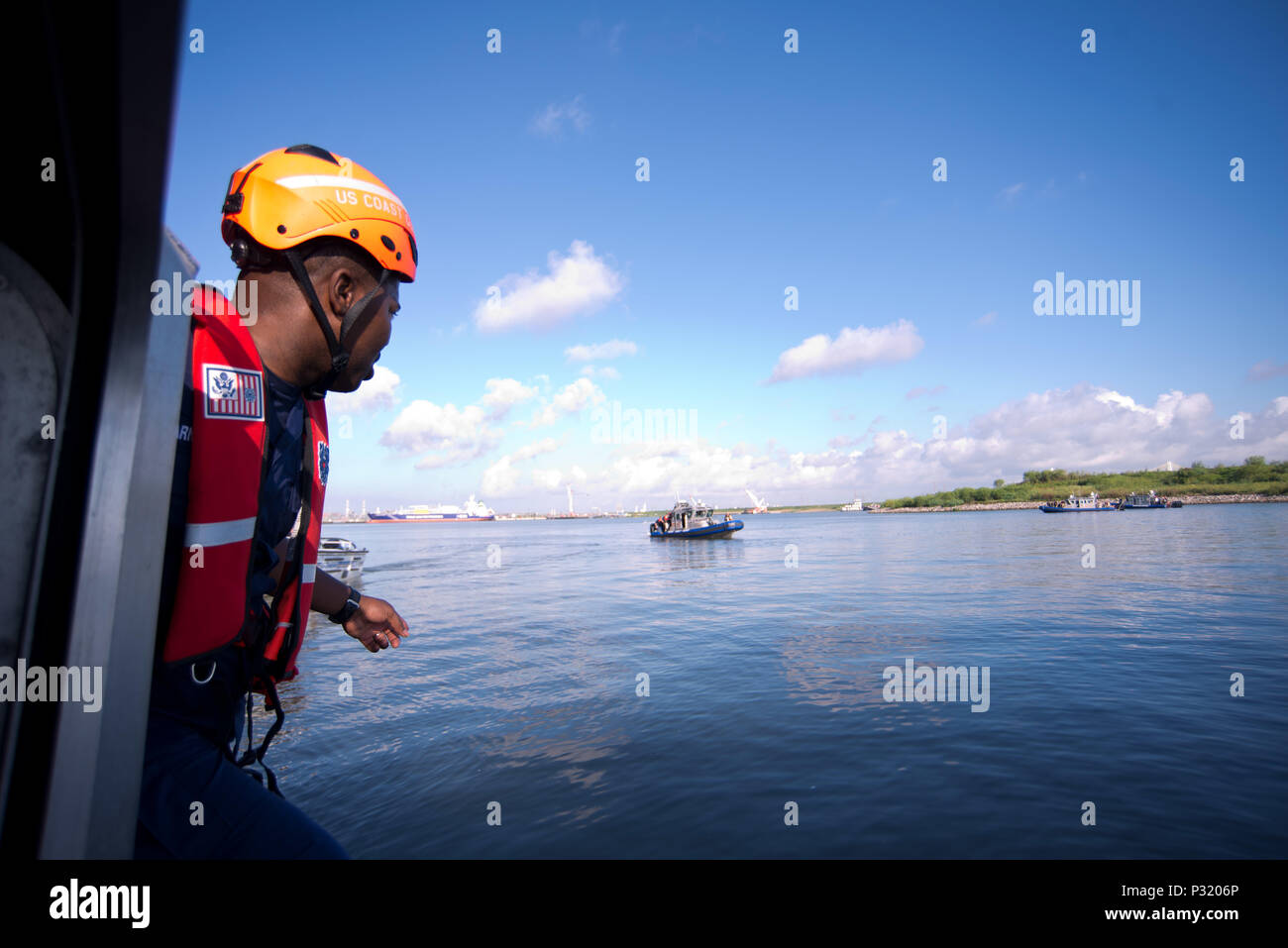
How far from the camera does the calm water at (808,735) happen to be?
5492 millimetres

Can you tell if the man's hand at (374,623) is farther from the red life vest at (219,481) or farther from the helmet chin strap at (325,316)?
the red life vest at (219,481)

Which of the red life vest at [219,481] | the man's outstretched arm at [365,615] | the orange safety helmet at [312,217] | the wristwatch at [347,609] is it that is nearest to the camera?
the red life vest at [219,481]

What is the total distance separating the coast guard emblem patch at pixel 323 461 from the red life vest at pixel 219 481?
66cm

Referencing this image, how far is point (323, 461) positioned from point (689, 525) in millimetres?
68333

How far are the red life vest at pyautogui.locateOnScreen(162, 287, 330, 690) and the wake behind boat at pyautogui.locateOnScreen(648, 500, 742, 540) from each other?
202ft

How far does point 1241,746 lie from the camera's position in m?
7.25

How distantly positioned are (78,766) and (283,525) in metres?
1.12

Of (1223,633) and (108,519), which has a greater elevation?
(108,519)

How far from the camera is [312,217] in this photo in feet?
7.13

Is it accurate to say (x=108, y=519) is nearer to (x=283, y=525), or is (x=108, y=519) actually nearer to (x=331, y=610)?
(x=283, y=525)

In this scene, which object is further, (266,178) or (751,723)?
(751,723)

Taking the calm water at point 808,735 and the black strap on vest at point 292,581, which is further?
the calm water at point 808,735

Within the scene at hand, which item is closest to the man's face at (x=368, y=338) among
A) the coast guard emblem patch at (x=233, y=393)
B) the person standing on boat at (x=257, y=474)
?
the person standing on boat at (x=257, y=474)
